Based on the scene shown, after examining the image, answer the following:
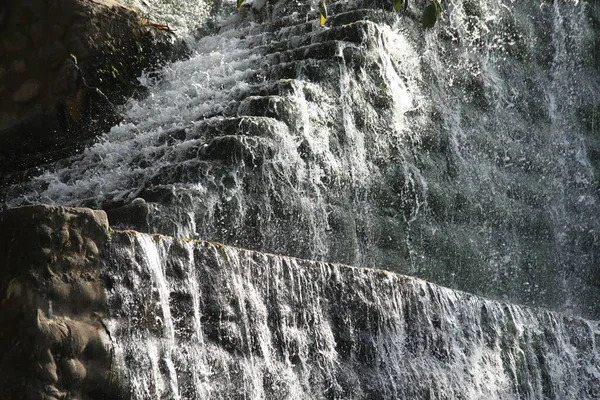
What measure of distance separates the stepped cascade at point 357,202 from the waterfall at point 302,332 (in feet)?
0.05

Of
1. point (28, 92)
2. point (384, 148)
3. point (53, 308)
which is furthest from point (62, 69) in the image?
point (53, 308)

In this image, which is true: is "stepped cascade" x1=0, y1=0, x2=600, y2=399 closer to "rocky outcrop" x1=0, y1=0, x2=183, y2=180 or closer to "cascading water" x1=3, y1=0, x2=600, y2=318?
"cascading water" x1=3, y1=0, x2=600, y2=318

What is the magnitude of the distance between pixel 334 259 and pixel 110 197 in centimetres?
192

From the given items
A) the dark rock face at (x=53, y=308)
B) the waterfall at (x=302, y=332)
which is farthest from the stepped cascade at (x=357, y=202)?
the dark rock face at (x=53, y=308)

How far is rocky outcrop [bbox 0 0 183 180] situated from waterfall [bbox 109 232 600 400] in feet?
14.4

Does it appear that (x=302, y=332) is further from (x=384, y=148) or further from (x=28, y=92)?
(x=28, y=92)

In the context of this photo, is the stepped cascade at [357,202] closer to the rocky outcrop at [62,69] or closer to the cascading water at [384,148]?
the cascading water at [384,148]

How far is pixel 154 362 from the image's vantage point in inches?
203

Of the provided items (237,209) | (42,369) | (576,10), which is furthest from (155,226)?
(576,10)

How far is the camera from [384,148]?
916cm

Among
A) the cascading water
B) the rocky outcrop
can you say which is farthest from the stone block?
the cascading water

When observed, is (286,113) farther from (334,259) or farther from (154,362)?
(154,362)

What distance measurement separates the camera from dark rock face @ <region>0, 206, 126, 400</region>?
4.56 metres

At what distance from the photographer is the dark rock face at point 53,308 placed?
4.56 meters
